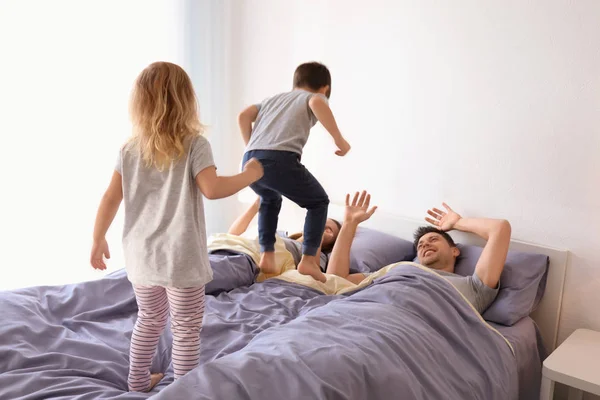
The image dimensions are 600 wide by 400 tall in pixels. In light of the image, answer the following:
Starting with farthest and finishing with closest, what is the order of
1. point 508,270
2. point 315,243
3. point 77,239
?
point 77,239 < point 508,270 < point 315,243

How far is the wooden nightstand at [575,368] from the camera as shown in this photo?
1.74m

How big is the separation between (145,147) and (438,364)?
39.6 inches

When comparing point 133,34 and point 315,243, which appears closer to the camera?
point 315,243

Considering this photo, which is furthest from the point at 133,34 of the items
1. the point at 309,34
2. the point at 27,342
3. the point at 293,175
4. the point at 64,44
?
the point at 27,342

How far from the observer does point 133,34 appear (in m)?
2.85

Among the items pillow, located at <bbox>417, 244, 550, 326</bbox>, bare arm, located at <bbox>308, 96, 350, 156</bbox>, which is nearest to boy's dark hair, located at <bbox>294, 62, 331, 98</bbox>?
bare arm, located at <bbox>308, 96, 350, 156</bbox>

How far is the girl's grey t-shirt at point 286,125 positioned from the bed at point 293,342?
543 mm

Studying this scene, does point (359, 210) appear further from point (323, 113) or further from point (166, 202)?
point (166, 202)

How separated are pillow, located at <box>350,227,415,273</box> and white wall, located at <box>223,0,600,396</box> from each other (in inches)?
7.6

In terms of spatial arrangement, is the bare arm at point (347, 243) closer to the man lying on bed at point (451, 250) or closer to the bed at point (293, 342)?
the man lying on bed at point (451, 250)

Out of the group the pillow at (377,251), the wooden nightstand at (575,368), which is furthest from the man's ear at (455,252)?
the wooden nightstand at (575,368)

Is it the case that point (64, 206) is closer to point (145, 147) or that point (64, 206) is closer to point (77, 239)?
point (77, 239)

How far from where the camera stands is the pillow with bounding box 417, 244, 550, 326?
211cm

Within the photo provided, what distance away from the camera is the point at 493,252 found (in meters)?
2.14
